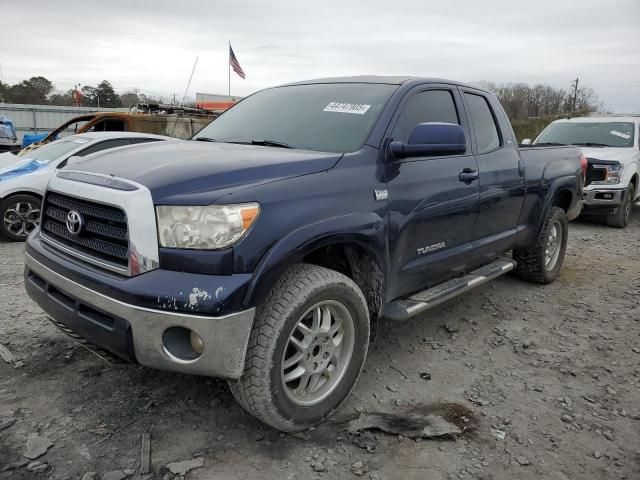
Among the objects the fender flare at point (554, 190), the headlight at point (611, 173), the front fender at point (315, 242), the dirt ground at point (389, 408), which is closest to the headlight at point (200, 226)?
the front fender at point (315, 242)

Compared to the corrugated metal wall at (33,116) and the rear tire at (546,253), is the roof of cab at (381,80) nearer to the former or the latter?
the rear tire at (546,253)

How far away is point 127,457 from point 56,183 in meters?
1.47

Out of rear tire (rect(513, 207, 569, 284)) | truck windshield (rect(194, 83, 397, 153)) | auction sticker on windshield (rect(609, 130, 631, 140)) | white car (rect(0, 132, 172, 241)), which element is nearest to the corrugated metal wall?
white car (rect(0, 132, 172, 241))

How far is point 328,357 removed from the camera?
2.72 m

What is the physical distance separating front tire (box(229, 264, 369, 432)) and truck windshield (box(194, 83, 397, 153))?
0.87 m

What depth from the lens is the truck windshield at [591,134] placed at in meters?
9.42

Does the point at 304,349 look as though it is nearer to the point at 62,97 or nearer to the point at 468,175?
the point at 468,175

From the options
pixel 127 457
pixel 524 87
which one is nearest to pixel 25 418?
pixel 127 457

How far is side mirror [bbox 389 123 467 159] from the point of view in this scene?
9.62 ft

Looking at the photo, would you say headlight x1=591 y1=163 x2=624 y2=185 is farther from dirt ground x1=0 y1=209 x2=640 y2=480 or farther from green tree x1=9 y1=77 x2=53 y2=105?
green tree x1=9 y1=77 x2=53 y2=105

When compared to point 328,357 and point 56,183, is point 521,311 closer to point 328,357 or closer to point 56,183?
point 328,357

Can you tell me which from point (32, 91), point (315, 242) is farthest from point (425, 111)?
point (32, 91)

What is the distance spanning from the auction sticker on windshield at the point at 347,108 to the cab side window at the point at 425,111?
234mm

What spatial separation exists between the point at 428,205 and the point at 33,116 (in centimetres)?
2791
